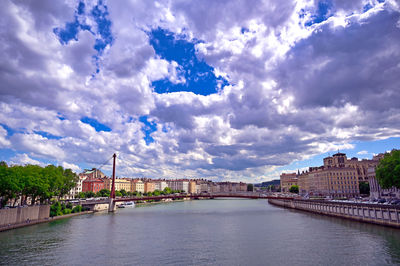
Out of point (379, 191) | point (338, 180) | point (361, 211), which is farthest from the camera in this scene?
point (338, 180)

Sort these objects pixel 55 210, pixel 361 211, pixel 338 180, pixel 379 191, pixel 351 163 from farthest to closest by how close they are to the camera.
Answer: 1. pixel 351 163
2. pixel 338 180
3. pixel 379 191
4. pixel 55 210
5. pixel 361 211

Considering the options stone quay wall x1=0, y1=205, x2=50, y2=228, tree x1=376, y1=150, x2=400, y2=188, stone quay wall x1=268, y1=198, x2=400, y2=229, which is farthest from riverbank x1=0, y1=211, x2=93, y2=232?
tree x1=376, y1=150, x2=400, y2=188

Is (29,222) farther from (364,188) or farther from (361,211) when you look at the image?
(364,188)

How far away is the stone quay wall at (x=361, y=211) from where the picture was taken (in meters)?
39.1

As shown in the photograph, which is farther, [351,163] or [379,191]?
[351,163]

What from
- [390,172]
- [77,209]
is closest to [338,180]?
[390,172]

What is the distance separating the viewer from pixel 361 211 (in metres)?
47.9

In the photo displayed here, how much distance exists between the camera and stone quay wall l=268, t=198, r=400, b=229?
39088 millimetres

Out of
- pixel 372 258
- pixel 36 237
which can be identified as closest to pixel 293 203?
pixel 372 258

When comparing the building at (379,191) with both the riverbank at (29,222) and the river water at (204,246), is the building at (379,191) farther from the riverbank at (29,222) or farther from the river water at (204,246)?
the riverbank at (29,222)

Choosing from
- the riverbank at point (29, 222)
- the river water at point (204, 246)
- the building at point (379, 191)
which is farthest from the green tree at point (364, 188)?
the riverbank at point (29, 222)

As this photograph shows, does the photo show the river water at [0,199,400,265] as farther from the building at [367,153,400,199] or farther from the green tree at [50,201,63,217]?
the building at [367,153,400,199]

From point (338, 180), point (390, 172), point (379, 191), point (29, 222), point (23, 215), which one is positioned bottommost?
point (29, 222)

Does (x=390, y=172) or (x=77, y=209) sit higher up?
(x=390, y=172)
